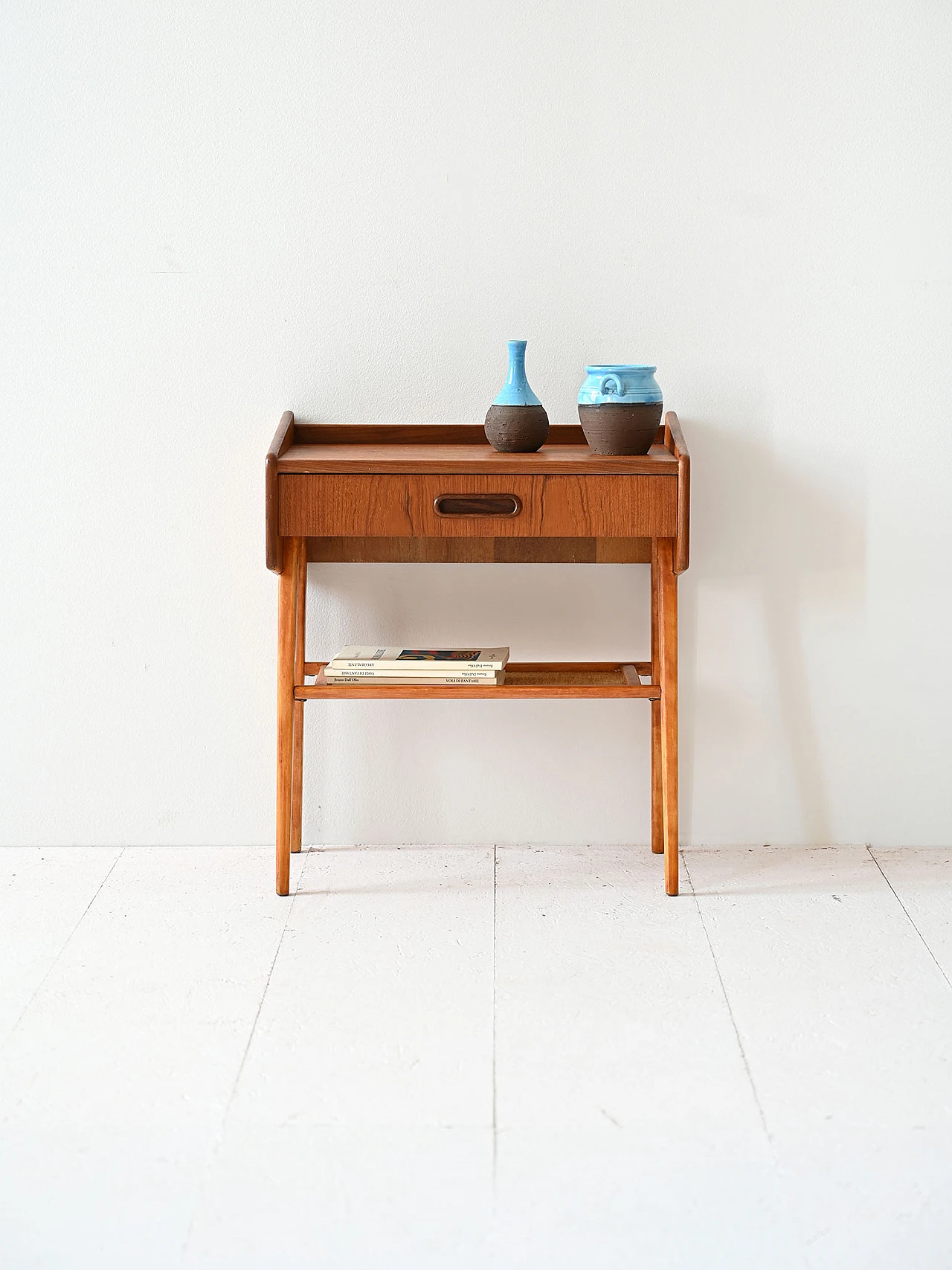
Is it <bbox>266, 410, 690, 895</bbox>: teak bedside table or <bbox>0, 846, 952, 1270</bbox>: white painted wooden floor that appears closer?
<bbox>0, 846, 952, 1270</bbox>: white painted wooden floor

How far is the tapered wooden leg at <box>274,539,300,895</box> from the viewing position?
2406 millimetres

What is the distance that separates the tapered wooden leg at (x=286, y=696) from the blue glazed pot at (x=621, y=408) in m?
0.64

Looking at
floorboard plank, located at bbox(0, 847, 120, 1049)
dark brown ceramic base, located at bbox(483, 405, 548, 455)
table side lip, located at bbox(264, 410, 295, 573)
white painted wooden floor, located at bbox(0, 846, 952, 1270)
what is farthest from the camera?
dark brown ceramic base, located at bbox(483, 405, 548, 455)

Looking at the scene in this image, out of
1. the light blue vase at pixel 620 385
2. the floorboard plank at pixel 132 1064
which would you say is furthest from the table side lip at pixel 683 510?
the floorboard plank at pixel 132 1064

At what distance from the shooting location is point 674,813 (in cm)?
245

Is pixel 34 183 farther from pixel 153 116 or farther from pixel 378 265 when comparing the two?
pixel 378 265

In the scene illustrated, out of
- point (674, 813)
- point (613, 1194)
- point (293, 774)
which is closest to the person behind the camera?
point (613, 1194)

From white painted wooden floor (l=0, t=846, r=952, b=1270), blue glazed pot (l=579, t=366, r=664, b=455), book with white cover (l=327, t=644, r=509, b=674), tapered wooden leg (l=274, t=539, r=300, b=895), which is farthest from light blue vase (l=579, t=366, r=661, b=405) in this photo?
white painted wooden floor (l=0, t=846, r=952, b=1270)

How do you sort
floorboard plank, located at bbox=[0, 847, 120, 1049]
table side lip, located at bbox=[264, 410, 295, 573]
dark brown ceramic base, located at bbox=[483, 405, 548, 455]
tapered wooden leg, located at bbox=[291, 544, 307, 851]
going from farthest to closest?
tapered wooden leg, located at bbox=[291, 544, 307, 851] → dark brown ceramic base, located at bbox=[483, 405, 548, 455] → table side lip, located at bbox=[264, 410, 295, 573] → floorboard plank, located at bbox=[0, 847, 120, 1049]

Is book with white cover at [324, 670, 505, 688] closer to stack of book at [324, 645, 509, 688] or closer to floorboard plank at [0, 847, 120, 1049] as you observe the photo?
stack of book at [324, 645, 509, 688]

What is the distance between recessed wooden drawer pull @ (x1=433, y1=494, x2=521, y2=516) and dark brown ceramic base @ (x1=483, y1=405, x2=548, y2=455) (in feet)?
0.47

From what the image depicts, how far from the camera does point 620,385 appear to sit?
7.65ft

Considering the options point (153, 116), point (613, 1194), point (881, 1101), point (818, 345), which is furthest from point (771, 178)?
point (613, 1194)

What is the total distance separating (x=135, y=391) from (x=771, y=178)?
1.39 meters
